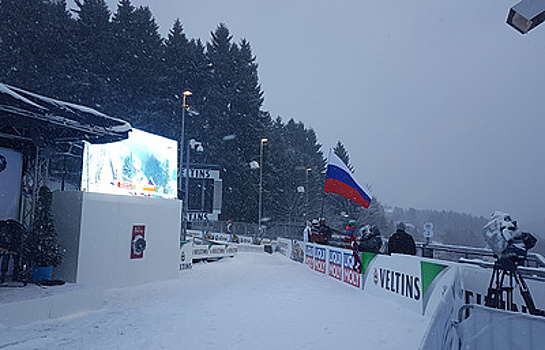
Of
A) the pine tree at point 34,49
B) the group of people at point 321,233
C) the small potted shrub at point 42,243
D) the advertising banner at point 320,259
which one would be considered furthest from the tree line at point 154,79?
the small potted shrub at point 42,243

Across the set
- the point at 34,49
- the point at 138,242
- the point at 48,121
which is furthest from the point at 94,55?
the point at 48,121

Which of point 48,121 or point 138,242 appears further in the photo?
point 138,242

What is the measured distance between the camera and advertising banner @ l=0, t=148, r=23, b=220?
943 centimetres

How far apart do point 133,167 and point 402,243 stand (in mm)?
8554

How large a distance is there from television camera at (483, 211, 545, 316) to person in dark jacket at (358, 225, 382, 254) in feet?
21.3

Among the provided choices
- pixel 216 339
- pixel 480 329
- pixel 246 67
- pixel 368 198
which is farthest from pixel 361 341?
pixel 246 67

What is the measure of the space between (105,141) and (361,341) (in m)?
8.77

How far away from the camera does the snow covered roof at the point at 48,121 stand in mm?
7993

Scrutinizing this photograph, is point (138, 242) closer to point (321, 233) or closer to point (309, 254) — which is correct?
point (321, 233)

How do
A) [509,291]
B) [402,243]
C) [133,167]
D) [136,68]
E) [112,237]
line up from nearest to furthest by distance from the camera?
[509,291] → [402,243] → [112,237] → [133,167] → [136,68]

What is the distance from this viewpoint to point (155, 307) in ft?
28.8

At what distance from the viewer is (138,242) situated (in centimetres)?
1170

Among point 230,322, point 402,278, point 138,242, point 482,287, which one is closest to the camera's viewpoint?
point 482,287

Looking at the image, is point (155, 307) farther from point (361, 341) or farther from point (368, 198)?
point (368, 198)
